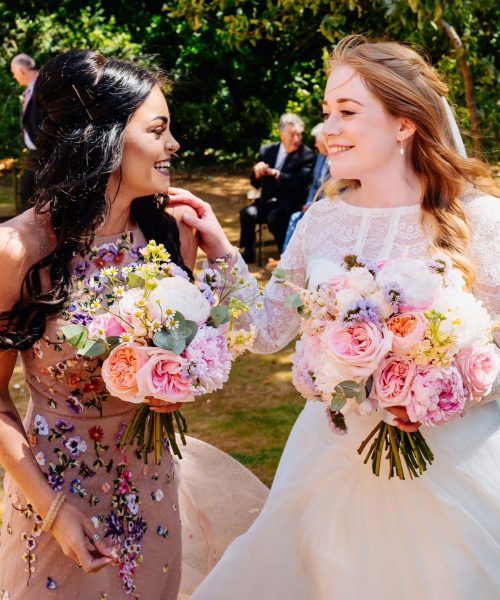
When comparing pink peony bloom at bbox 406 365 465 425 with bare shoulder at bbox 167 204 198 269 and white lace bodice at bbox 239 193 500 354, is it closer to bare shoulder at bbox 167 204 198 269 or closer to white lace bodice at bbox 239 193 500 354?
white lace bodice at bbox 239 193 500 354

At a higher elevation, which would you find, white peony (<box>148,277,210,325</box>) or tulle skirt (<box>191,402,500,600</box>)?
white peony (<box>148,277,210,325</box>)

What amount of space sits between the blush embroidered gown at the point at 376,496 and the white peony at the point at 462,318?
412 millimetres

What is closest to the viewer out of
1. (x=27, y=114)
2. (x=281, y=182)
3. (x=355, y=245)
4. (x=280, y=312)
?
(x=355, y=245)

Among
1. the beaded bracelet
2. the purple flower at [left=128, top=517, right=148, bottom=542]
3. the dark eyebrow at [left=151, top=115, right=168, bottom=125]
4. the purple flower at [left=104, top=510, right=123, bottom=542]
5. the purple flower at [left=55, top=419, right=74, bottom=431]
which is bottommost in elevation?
the purple flower at [left=128, top=517, right=148, bottom=542]

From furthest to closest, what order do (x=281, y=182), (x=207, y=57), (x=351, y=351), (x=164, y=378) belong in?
(x=207, y=57)
(x=281, y=182)
(x=351, y=351)
(x=164, y=378)

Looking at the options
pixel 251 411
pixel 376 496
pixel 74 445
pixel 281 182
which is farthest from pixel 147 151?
pixel 281 182

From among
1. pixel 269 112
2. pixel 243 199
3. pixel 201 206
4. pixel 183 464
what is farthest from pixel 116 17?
pixel 201 206

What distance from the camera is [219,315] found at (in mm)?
2211

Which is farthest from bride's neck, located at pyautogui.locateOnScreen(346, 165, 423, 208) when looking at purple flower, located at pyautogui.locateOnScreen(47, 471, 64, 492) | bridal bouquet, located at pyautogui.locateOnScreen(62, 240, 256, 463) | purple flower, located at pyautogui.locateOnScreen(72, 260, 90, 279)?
purple flower, located at pyautogui.locateOnScreen(47, 471, 64, 492)

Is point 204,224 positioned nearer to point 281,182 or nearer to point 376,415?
point 376,415

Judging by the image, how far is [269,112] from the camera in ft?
51.7

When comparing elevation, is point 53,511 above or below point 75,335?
below

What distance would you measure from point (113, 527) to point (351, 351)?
89 centimetres

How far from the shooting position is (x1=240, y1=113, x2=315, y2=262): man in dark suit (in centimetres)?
991
